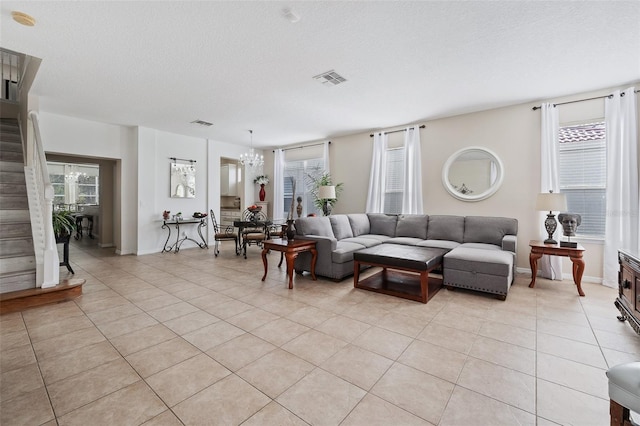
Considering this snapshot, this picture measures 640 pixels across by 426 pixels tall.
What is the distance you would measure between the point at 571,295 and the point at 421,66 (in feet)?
11.5

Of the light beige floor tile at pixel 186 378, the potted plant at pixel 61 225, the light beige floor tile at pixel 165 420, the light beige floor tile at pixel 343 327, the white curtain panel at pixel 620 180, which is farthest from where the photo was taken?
the potted plant at pixel 61 225

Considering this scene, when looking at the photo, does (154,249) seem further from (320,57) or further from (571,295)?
(571,295)

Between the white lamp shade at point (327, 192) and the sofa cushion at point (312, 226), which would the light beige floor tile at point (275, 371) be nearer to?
the sofa cushion at point (312, 226)

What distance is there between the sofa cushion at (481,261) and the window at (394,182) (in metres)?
2.31

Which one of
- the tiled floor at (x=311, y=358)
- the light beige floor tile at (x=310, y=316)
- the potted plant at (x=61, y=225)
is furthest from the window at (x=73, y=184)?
the light beige floor tile at (x=310, y=316)

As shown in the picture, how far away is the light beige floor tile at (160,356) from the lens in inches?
77.9

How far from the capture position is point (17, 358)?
212 centimetres

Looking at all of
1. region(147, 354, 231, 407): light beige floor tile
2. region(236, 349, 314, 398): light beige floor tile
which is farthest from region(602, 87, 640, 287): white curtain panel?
region(147, 354, 231, 407): light beige floor tile

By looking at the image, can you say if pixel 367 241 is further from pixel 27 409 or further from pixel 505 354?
pixel 27 409

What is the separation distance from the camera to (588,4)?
233 cm

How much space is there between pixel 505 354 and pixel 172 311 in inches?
126

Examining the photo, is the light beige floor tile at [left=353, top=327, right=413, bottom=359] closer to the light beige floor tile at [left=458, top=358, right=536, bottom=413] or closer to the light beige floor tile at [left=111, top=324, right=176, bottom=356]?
the light beige floor tile at [left=458, top=358, right=536, bottom=413]

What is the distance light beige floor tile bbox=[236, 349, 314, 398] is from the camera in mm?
1780

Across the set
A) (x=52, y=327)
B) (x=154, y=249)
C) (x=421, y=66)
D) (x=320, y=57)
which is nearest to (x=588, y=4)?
(x=421, y=66)
